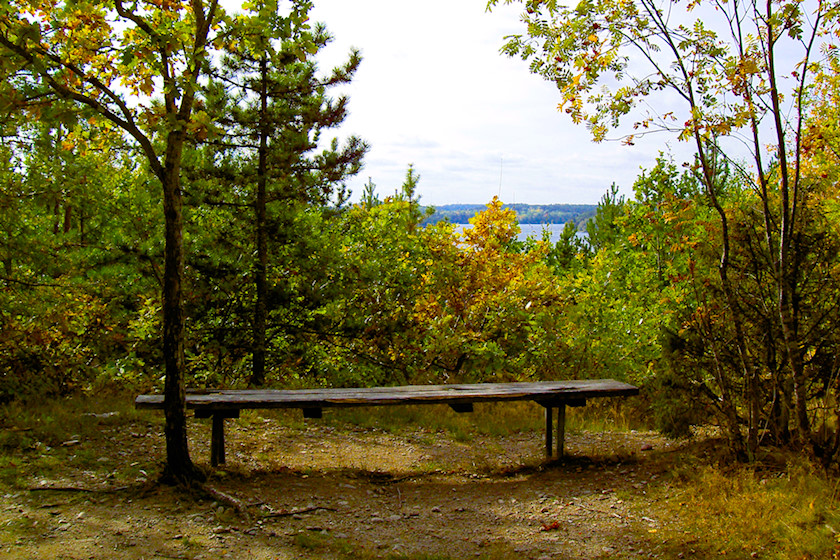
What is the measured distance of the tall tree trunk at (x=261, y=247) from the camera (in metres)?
7.82

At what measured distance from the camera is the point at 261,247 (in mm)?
7836

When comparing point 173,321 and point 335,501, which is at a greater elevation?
point 173,321

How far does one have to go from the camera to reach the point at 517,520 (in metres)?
4.05

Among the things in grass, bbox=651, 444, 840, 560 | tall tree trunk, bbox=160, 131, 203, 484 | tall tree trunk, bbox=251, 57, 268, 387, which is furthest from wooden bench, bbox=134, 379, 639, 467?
tall tree trunk, bbox=251, 57, 268, 387

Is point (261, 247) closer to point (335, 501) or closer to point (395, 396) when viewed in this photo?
point (395, 396)

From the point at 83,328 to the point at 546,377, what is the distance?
5.42 m

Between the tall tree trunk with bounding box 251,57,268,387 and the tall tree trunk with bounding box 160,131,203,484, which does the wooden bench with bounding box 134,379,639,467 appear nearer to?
the tall tree trunk with bounding box 160,131,203,484

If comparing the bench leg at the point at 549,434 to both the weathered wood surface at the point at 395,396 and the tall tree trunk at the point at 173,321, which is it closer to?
the weathered wood surface at the point at 395,396

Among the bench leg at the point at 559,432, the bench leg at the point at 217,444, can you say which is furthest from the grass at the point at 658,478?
the bench leg at the point at 559,432

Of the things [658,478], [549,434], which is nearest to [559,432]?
[549,434]

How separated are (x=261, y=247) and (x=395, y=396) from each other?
3713mm

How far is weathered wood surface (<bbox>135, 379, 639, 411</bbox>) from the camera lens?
457 centimetres

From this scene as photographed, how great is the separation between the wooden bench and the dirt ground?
1.31ft

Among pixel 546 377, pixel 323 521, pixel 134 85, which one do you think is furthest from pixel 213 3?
pixel 546 377
